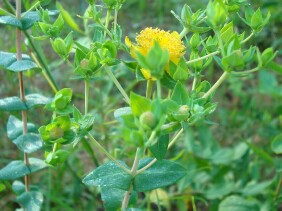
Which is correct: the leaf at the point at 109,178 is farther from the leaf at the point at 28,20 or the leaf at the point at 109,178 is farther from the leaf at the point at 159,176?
the leaf at the point at 28,20

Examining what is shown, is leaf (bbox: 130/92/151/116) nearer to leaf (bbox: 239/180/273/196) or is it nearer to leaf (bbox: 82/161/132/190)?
leaf (bbox: 82/161/132/190)

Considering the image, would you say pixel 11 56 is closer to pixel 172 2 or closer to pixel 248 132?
pixel 248 132

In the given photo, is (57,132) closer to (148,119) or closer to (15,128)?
(148,119)

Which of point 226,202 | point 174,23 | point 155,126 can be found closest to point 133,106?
point 155,126

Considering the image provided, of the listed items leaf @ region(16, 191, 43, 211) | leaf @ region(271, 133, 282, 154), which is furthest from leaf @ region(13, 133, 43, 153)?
leaf @ region(271, 133, 282, 154)

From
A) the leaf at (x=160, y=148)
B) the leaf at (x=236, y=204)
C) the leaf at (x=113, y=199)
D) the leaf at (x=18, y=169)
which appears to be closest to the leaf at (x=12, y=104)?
the leaf at (x=18, y=169)

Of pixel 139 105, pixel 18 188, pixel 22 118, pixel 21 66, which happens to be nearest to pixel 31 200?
pixel 18 188
